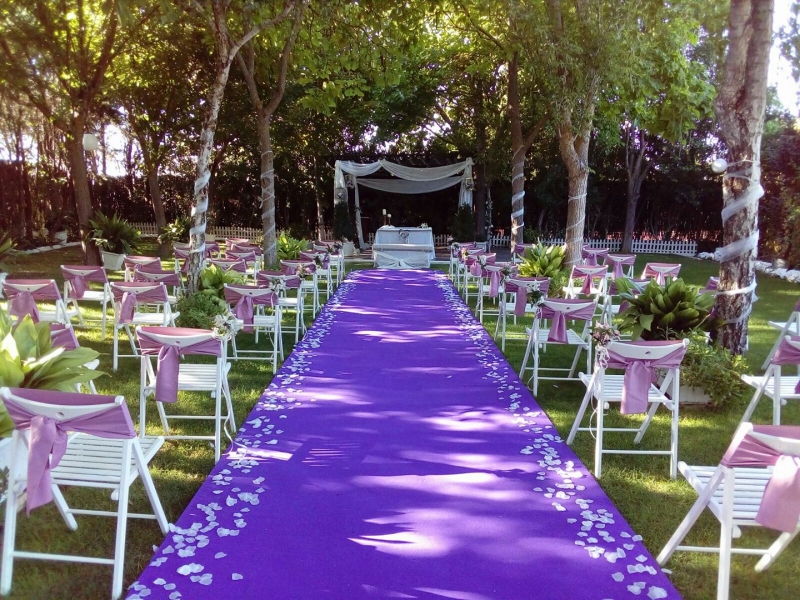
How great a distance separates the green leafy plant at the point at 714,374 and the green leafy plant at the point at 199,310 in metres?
4.90

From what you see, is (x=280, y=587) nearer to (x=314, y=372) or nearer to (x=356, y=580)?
(x=356, y=580)

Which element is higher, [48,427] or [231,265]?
[231,265]

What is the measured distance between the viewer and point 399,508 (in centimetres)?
334

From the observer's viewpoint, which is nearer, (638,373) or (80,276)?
(638,373)

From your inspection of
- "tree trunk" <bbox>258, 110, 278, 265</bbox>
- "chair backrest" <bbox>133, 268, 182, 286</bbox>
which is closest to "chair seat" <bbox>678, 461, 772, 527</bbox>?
"chair backrest" <bbox>133, 268, 182, 286</bbox>

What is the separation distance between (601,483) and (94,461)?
2.87 m

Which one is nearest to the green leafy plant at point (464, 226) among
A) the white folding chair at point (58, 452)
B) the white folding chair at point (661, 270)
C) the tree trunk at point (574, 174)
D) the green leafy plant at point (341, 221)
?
the green leafy plant at point (341, 221)

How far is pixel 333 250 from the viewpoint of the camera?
12562mm

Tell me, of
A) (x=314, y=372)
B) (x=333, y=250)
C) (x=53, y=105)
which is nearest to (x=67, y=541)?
(x=314, y=372)

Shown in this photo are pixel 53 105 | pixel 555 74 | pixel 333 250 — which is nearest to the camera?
pixel 555 74

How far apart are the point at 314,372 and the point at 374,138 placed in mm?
15616

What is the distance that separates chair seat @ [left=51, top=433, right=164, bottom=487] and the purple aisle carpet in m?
0.44

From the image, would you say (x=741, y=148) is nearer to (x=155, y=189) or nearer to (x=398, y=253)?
(x=398, y=253)

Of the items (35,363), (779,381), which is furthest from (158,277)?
(779,381)
